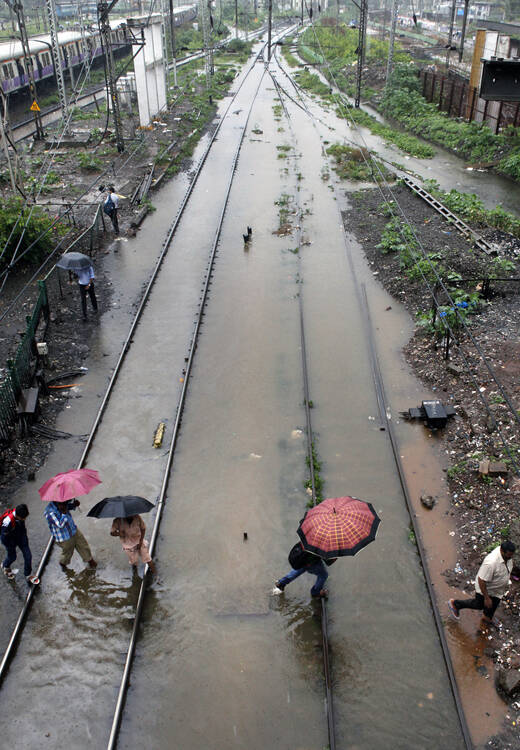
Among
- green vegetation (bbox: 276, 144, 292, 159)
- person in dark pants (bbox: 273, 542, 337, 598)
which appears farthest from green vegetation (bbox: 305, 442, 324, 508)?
green vegetation (bbox: 276, 144, 292, 159)

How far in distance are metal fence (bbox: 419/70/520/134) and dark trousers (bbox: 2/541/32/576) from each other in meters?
28.8

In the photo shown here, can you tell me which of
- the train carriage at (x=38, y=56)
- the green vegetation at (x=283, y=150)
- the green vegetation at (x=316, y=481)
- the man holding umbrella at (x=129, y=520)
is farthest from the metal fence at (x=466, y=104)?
the man holding umbrella at (x=129, y=520)

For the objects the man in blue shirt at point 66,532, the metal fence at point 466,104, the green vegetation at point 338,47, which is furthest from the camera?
the green vegetation at point 338,47

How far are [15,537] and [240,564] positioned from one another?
10.0ft

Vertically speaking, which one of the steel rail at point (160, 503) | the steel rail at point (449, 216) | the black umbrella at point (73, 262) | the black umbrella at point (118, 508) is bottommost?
the steel rail at point (160, 503)

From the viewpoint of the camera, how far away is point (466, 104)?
34188 millimetres

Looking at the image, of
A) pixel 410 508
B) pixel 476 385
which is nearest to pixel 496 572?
pixel 410 508

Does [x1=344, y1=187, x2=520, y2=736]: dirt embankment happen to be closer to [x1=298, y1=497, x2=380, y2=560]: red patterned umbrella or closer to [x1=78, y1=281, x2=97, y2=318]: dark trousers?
[x1=298, y1=497, x2=380, y2=560]: red patterned umbrella

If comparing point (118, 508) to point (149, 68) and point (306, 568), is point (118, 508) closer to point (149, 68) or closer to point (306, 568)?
point (306, 568)

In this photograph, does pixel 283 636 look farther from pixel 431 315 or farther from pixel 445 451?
pixel 431 315

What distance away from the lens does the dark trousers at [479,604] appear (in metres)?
7.24

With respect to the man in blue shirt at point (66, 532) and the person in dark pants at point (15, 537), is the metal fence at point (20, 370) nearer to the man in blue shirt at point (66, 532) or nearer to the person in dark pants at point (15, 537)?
the person in dark pants at point (15, 537)

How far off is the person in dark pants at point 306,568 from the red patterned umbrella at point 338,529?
1.01ft

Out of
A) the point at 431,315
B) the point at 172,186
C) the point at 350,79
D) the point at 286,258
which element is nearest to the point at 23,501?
the point at 431,315
